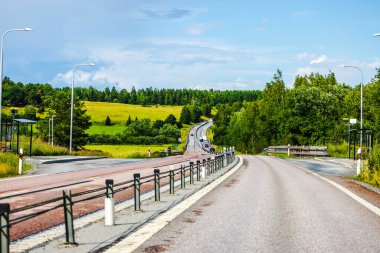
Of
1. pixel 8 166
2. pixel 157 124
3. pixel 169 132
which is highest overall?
pixel 157 124

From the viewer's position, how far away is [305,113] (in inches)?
3728

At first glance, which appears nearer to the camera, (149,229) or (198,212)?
(149,229)

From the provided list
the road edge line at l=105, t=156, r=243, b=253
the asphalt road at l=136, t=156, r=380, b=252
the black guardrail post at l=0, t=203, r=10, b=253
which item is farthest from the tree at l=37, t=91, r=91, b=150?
the black guardrail post at l=0, t=203, r=10, b=253

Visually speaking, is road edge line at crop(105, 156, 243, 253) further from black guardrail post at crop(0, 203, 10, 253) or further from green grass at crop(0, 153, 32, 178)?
green grass at crop(0, 153, 32, 178)

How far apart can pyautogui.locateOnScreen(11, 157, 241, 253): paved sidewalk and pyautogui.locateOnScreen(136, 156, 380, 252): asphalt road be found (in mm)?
618

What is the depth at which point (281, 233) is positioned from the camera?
9.68 m

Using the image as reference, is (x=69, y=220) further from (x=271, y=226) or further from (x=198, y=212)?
(x=198, y=212)

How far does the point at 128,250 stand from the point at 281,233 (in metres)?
3.01

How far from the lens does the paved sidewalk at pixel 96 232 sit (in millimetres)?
8164

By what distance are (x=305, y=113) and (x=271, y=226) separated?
283 ft

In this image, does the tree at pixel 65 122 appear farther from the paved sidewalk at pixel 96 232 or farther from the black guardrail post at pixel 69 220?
the black guardrail post at pixel 69 220

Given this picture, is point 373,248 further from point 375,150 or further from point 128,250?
point 375,150

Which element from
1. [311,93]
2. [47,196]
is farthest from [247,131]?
[47,196]

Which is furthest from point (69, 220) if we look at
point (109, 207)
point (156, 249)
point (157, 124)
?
point (157, 124)
